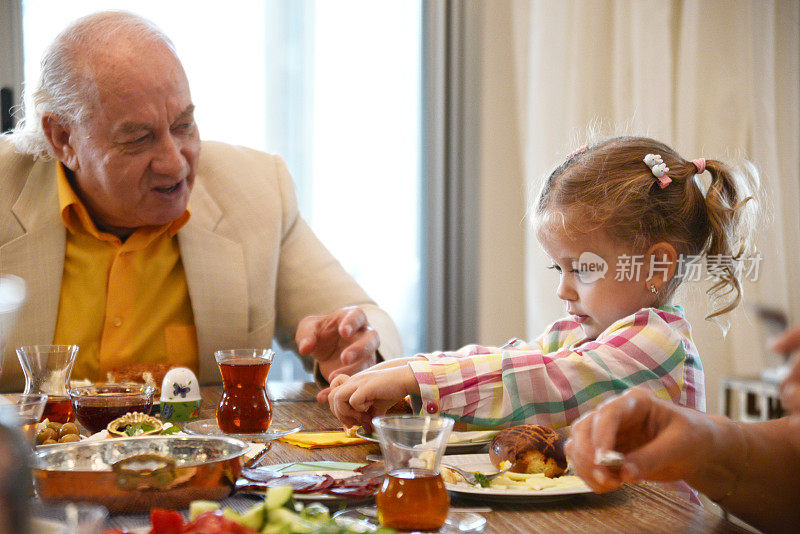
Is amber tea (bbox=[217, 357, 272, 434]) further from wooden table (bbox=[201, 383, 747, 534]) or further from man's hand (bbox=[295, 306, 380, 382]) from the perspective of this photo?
man's hand (bbox=[295, 306, 380, 382])

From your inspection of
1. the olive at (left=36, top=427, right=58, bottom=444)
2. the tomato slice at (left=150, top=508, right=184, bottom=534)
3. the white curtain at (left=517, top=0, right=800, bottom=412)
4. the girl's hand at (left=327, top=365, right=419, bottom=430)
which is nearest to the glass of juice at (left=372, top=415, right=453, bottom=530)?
the tomato slice at (left=150, top=508, right=184, bottom=534)

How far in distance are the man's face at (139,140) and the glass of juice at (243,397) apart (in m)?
0.86

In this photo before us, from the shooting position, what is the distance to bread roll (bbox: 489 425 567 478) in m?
1.05

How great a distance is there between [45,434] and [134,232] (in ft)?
3.62

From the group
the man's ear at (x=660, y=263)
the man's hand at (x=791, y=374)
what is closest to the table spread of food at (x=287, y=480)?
the man's hand at (x=791, y=374)

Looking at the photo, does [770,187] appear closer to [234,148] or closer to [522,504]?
[234,148]

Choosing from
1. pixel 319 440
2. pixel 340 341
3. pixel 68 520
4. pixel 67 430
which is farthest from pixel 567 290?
pixel 68 520

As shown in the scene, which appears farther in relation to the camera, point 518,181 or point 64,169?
point 518,181

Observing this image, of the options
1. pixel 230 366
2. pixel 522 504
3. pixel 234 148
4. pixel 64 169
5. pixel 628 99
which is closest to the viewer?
pixel 522 504

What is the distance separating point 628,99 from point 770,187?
0.74m

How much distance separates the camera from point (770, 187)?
3.21 metres

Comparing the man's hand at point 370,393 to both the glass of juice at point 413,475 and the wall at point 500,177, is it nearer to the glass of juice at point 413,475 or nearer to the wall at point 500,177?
the glass of juice at point 413,475

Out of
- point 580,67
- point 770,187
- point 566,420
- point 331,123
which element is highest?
point 580,67

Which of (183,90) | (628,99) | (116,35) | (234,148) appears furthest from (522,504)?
(628,99)
